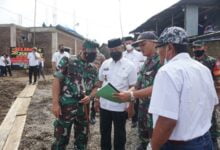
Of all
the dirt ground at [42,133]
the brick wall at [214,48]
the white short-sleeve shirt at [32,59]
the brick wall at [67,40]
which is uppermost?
the brick wall at [67,40]

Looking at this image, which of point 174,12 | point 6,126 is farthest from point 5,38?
point 6,126

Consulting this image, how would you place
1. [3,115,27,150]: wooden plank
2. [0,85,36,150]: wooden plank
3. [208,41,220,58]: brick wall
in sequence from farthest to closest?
1. [208,41,220,58]: brick wall
2. [0,85,36,150]: wooden plank
3. [3,115,27,150]: wooden plank

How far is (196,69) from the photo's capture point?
8.23ft

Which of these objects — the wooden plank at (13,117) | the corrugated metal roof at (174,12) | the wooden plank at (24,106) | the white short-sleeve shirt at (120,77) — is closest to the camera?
the white short-sleeve shirt at (120,77)

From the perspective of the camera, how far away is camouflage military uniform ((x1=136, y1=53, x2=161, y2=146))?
14.1ft

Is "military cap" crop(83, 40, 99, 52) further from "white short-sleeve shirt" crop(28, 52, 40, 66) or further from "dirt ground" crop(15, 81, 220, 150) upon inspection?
"white short-sleeve shirt" crop(28, 52, 40, 66)

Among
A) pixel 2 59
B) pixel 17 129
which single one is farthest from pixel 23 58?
pixel 17 129

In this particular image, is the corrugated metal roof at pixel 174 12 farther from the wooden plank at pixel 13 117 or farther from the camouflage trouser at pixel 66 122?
the camouflage trouser at pixel 66 122

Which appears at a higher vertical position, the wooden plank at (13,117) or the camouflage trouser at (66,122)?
the camouflage trouser at (66,122)

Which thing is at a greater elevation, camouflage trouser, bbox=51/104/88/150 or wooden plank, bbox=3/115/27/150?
camouflage trouser, bbox=51/104/88/150

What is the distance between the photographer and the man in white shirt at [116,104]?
515 cm

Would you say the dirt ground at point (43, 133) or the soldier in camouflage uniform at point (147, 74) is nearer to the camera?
the soldier in camouflage uniform at point (147, 74)

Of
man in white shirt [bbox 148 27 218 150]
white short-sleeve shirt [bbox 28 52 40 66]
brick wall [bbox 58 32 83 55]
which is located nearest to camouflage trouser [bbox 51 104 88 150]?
man in white shirt [bbox 148 27 218 150]

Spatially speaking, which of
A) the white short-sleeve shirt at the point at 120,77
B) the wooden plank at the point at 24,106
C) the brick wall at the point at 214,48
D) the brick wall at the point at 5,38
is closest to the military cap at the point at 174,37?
the white short-sleeve shirt at the point at 120,77
